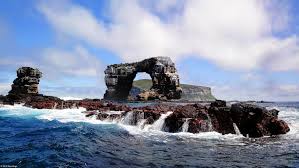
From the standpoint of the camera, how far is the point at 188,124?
2727 cm

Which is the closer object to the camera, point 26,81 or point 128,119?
point 128,119

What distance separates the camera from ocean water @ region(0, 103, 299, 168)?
15.2 meters

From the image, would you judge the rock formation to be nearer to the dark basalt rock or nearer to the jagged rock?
the dark basalt rock

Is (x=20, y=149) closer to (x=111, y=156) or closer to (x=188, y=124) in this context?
(x=111, y=156)

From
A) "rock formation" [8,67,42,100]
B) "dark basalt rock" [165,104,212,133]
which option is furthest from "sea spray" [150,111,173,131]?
"rock formation" [8,67,42,100]

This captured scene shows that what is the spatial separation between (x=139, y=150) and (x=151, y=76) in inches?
4561

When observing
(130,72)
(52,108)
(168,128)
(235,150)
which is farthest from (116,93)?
(235,150)

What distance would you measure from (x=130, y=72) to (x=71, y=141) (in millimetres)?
116869

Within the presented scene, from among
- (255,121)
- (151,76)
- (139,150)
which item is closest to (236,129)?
(255,121)

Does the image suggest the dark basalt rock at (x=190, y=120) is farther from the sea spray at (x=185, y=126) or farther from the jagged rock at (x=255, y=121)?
the jagged rock at (x=255, y=121)

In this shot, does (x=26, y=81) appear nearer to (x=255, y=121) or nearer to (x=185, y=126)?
(x=185, y=126)

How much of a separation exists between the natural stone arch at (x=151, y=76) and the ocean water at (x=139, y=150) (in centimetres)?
10152

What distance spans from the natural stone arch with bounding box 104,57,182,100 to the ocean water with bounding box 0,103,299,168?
102 meters

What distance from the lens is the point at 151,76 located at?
5276 inches
